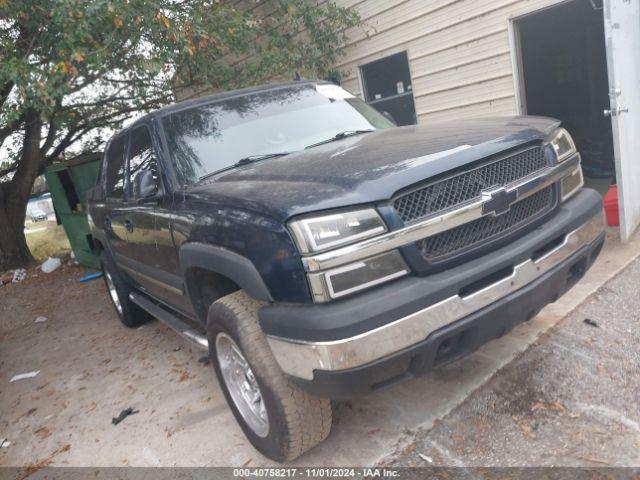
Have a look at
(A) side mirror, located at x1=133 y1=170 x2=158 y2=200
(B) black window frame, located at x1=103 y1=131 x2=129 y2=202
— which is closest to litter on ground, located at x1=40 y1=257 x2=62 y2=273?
(B) black window frame, located at x1=103 y1=131 x2=129 y2=202

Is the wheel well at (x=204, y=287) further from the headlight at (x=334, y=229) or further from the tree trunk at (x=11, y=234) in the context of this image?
the tree trunk at (x=11, y=234)

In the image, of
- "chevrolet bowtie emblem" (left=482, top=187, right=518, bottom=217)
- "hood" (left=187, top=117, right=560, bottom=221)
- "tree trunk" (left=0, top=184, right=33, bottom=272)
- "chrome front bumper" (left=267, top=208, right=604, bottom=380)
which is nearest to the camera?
"chrome front bumper" (left=267, top=208, right=604, bottom=380)

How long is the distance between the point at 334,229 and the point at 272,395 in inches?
33.4

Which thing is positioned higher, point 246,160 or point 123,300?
point 246,160

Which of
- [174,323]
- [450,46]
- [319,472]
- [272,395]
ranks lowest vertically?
[319,472]

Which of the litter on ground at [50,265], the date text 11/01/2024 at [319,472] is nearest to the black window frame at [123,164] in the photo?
the date text 11/01/2024 at [319,472]

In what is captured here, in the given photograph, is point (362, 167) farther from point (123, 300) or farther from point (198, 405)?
point (123, 300)

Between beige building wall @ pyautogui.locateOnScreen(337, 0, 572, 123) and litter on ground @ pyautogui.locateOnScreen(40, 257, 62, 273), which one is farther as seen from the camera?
litter on ground @ pyautogui.locateOnScreen(40, 257, 62, 273)

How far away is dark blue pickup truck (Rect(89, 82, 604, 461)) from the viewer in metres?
2.12

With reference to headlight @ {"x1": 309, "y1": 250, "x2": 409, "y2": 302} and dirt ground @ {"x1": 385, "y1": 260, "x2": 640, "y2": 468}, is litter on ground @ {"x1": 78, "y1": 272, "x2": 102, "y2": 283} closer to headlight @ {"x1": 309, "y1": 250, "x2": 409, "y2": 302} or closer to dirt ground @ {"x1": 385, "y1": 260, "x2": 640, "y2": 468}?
dirt ground @ {"x1": 385, "y1": 260, "x2": 640, "y2": 468}

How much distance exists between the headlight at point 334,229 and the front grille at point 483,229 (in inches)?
9.4

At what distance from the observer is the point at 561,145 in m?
2.92

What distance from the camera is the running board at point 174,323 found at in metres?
3.27

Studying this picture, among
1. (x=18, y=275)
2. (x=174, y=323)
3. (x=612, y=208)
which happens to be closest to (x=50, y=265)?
(x=18, y=275)
